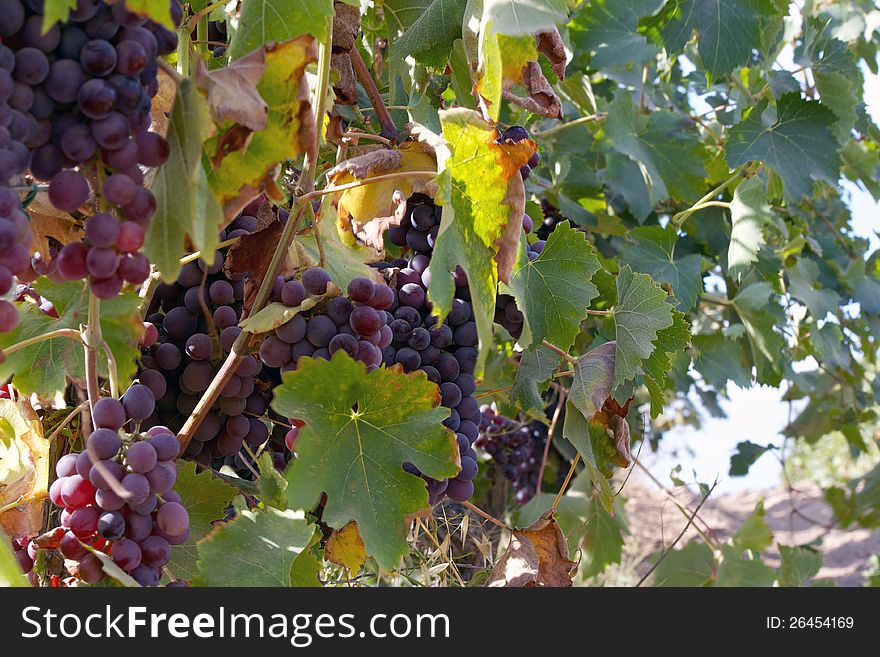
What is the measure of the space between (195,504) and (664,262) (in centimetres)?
125

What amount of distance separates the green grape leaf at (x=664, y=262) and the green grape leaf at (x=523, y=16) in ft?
3.42

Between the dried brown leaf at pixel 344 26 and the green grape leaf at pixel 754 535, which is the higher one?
the dried brown leaf at pixel 344 26

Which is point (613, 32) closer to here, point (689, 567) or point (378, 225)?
point (378, 225)

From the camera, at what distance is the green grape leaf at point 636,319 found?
116cm

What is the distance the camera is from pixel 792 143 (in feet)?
6.25

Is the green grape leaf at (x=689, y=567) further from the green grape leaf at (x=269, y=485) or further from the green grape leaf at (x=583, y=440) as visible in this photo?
the green grape leaf at (x=269, y=485)

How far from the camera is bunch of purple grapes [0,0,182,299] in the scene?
58cm

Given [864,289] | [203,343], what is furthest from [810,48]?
[203,343]

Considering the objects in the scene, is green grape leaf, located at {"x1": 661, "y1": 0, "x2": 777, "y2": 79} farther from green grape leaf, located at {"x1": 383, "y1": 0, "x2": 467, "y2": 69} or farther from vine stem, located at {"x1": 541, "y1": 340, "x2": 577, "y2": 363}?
vine stem, located at {"x1": 541, "y1": 340, "x2": 577, "y2": 363}

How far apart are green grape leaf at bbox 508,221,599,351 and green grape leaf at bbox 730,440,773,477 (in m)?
2.07

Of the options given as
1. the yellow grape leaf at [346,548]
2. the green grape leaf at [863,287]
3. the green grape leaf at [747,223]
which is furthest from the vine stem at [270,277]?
the green grape leaf at [863,287]

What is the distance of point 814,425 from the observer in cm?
331

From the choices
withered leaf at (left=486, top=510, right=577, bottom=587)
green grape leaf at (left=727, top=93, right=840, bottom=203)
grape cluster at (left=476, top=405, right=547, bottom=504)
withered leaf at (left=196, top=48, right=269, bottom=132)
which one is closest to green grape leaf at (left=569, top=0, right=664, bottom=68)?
green grape leaf at (left=727, top=93, right=840, bottom=203)

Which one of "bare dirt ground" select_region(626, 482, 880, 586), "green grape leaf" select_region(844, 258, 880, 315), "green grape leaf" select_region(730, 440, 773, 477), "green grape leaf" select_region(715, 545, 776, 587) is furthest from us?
"bare dirt ground" select_region(626, 482, 880, 586)
